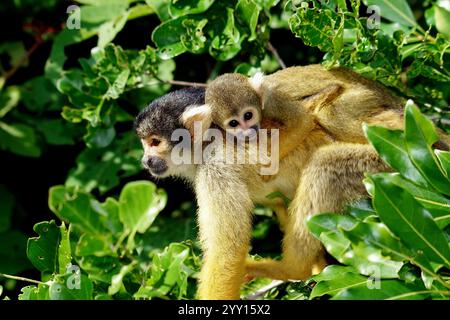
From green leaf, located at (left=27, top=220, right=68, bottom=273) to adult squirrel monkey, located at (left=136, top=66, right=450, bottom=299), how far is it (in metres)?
0.70

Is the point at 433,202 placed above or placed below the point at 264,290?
above

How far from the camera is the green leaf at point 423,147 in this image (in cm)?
237

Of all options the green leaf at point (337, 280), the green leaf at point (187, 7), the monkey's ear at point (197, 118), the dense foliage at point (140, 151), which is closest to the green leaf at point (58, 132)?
the dense foliage at point (140, 151)

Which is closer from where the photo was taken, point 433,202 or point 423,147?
point 423,147

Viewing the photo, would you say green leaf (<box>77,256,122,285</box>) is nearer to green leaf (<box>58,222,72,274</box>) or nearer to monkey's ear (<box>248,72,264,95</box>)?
green leaf (<box>58,222,72,274</box>)

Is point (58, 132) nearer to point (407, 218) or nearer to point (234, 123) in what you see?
point (234, 123)

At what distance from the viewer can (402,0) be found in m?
3.80

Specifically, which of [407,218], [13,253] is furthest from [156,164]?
[13,253]

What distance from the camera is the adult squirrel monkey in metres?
3.09

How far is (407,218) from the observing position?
2.28 m

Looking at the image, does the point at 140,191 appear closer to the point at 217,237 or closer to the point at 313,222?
the point at 313,222

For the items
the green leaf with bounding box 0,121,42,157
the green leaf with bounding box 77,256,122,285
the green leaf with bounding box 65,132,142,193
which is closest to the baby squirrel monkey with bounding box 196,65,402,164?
the green leaf with bounding box 77,256,122,285

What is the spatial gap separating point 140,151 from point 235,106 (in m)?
1.35

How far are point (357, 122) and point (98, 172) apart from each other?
1992mm
